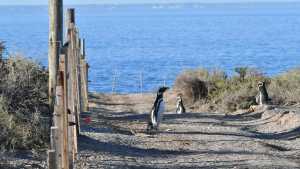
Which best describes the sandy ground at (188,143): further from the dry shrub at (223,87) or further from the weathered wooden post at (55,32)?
the dry shrub at (223,87)

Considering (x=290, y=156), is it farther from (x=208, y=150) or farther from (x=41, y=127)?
(x=41, y=127)

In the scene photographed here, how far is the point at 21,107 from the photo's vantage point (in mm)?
15547

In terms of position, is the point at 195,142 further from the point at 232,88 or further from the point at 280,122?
the point at 232,88

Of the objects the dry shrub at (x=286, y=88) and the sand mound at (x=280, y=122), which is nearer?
the sand mound at (x=280, y=122)

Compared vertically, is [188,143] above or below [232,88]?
below

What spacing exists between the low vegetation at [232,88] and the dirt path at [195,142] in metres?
4.90

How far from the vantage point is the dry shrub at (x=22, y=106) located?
46.4 ft

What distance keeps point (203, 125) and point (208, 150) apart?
546cm

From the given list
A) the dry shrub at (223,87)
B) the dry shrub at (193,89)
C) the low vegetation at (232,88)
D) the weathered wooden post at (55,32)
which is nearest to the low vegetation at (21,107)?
the weathered wooden post at (55,32)

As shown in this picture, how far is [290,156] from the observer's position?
56.4 ft

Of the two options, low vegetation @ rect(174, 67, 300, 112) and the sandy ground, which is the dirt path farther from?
low vegetation @ rect(174, 67, 300, 112)

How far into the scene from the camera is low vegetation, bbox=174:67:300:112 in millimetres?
31281

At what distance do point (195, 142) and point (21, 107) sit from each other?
4529mm

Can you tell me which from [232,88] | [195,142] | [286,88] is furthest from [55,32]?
[286,88]
